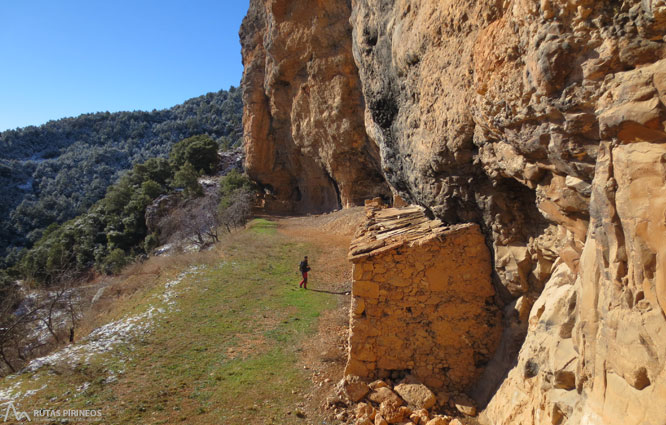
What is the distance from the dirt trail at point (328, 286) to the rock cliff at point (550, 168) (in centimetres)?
207

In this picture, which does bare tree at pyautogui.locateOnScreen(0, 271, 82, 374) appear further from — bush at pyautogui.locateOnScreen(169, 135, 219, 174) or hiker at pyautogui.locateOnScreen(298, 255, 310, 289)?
bush at pyautogui.locateOnScreen(169, 135, 219, 174)

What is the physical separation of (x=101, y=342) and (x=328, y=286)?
517cm

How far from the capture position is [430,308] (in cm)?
488

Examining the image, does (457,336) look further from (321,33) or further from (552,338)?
(321,33)

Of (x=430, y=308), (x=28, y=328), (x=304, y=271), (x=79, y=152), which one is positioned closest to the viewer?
(x=430, y=308)

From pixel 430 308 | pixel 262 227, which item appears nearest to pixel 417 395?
pixel 430 308

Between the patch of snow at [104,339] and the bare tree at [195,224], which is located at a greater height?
the bare tree at [195,224]

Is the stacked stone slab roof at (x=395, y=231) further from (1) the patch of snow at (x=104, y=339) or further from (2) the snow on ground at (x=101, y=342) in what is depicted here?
(1) the patch of snow at (x=104, y=339)

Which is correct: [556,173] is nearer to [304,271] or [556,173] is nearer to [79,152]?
[304,271]

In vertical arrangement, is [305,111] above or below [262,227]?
above

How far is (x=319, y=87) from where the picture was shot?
1902cm

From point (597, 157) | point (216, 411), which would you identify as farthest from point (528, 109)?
point (216, 411)

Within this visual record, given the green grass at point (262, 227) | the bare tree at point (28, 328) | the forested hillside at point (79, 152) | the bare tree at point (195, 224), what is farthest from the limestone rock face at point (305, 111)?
the forested hillside at point (79, 152)

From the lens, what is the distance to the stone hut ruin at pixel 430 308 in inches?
191
